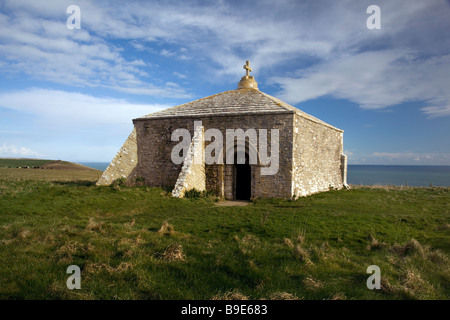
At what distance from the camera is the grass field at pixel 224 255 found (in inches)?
157

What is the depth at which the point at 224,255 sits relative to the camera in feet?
17.9

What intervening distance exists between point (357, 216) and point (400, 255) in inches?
167

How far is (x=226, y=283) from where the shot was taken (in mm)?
4215

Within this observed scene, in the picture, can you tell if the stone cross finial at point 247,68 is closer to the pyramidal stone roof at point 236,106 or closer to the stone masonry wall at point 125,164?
the pyramidal stone roof at point 236,106

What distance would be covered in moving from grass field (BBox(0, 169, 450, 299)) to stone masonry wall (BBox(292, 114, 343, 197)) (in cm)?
463

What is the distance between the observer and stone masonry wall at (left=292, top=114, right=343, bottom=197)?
14.7 m

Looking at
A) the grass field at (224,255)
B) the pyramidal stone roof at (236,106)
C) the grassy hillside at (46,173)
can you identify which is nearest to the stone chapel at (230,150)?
the pyramidal stone roof at (236,106)

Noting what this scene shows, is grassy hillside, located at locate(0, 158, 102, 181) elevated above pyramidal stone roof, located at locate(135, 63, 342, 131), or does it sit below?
below

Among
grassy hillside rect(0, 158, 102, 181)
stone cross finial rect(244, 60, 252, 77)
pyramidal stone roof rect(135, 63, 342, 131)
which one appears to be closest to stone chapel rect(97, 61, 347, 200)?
pyramidal stone roof rect(135, 63, 342, 131)

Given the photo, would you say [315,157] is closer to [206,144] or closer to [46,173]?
[206,144]

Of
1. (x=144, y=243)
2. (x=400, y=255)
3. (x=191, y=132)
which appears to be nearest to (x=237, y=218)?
(x=144, y=243)

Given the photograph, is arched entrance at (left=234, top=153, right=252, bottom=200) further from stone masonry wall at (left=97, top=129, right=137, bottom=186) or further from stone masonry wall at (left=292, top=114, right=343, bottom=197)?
stone masonry wall at (left=97, top=129, right=137, bottom=186)

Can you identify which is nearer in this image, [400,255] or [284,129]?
[400,255]

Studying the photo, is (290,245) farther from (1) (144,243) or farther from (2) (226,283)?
(1) (144,243)
